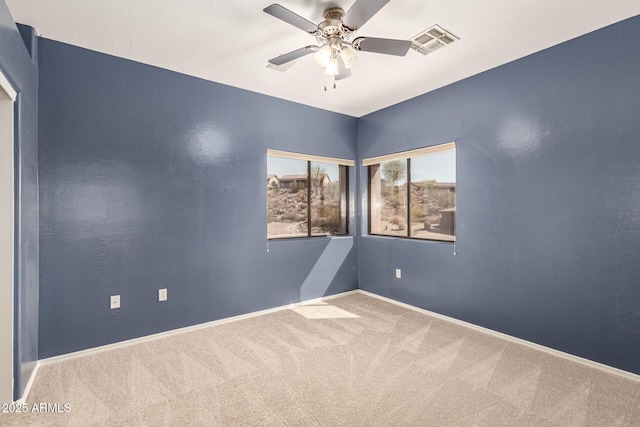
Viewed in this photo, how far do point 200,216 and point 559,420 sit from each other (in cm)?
338

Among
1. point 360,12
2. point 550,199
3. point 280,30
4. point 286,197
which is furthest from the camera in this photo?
point 286,197

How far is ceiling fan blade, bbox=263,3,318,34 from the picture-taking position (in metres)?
1.88

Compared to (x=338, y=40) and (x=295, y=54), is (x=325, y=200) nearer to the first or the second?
(x=295, y=54)

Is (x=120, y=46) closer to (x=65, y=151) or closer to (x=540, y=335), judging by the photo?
(x=65, y=151)

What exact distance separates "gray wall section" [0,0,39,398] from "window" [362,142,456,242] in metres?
3.70

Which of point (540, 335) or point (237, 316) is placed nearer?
point (540, 335)

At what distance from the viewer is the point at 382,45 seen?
225 cm

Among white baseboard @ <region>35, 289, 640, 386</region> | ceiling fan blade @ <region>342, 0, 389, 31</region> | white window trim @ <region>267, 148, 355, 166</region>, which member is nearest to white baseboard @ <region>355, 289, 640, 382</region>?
white baseboard @ <region>35, 289, 640, 386</region>

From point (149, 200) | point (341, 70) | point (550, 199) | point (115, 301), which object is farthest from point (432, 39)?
point (115, 301)

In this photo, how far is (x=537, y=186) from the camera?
9.53ft

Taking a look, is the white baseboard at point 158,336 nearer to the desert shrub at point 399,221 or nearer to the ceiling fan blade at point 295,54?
the desert shrub at point 399,221

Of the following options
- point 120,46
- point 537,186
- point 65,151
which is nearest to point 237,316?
point 65,151

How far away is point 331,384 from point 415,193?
2699 millimetres

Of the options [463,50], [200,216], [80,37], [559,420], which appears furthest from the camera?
[200,216]
